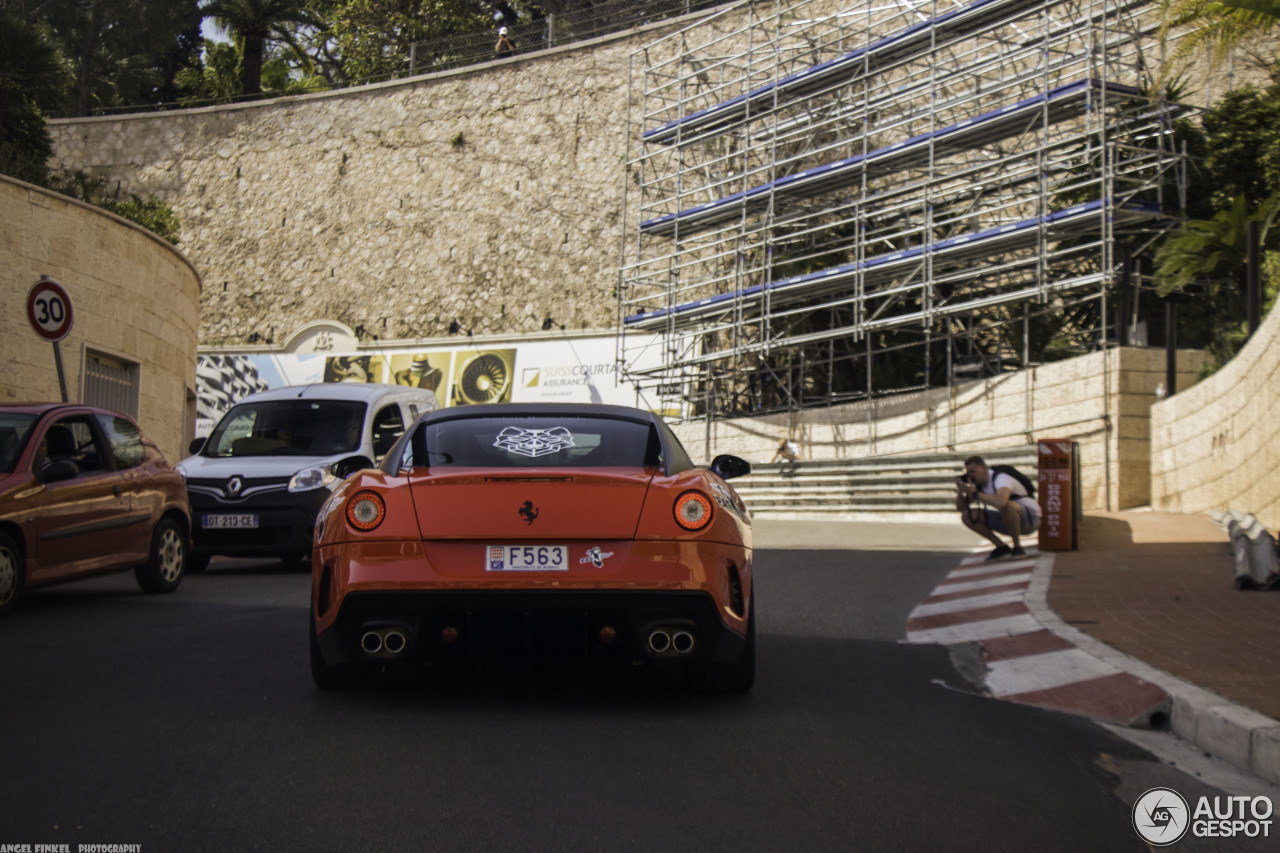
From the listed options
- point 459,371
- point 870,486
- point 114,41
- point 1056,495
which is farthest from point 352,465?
point 114,41

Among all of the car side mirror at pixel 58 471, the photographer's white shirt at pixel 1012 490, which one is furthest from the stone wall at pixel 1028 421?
the car side mirror at pixel 58 471

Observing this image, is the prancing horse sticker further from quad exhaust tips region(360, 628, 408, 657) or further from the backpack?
the backpack

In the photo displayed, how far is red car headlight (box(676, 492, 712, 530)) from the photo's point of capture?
5.35 metres

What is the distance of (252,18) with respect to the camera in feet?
161

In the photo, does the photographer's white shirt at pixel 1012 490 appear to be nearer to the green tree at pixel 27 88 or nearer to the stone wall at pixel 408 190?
the green tree at pixel 27 88

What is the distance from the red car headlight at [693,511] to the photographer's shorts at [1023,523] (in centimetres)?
912

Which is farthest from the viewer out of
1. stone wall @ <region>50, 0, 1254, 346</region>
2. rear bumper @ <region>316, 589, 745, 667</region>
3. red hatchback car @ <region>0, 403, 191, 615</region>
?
stone wall @ <region>50, 0, 1254, 346</region>

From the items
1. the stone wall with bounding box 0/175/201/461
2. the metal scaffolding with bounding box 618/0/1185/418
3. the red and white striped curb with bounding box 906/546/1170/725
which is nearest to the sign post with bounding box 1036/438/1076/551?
the red and white striped curb with bounding box 906/546/1170/725

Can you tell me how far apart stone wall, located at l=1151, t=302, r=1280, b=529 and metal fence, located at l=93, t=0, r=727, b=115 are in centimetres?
2590

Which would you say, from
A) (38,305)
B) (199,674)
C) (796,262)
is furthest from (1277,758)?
(796,262)

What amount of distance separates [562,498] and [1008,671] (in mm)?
2850

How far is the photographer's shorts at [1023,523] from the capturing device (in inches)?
545

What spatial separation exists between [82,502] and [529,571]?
5.59 metres

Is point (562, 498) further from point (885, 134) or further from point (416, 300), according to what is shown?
point (416, 300)
